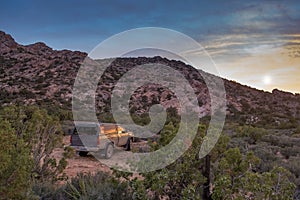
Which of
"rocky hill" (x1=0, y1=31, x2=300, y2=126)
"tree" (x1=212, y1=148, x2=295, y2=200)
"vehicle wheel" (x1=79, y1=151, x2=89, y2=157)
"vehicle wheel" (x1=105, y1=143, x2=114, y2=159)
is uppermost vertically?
"rocky hill" (x1=0, y1=31, x2=300, y2=126)

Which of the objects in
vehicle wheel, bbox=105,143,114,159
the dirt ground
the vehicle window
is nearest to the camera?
the dirt ground

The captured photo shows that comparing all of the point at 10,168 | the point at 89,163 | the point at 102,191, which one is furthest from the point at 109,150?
the point at 10,168

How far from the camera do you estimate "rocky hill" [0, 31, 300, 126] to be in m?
42.9

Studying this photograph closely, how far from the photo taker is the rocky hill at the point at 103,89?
141 feet

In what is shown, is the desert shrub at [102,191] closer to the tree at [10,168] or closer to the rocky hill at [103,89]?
the tree at [10,168]

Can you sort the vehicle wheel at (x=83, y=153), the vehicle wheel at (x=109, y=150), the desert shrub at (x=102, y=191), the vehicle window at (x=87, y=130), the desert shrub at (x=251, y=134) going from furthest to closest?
the desert shrub at (x=251, y=134) → the vehicle wheel at (x=83, y=153) → the vehicle wheel at (x=109, y=150) → the vehicle window at (x=87, y=130) → the desert shrub at (x=102, y=191)

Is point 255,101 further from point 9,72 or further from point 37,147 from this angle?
point 37,147

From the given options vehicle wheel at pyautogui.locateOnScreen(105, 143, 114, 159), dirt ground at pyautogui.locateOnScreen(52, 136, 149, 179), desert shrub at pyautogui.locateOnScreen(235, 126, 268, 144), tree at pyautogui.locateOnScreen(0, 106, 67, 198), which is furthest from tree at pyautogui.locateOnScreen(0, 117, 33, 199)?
desert shrub at pyautogui.locateOnScreen(235, 126, 268, 144)

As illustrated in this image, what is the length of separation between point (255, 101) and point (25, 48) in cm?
4107

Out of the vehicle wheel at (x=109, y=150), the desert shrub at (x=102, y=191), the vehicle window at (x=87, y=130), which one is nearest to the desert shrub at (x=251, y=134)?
the vehicle wheel at (x=109, y=150)

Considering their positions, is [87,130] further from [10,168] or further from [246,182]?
[246,182]

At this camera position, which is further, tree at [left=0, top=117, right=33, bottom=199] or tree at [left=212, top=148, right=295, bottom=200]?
tree at [left=212, top=148, right=295, bottom=200]

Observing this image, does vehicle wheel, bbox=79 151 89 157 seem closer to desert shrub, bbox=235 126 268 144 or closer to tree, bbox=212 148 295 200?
desert shrub, bbox=235 126 268 144

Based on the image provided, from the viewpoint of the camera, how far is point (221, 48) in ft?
71.7
